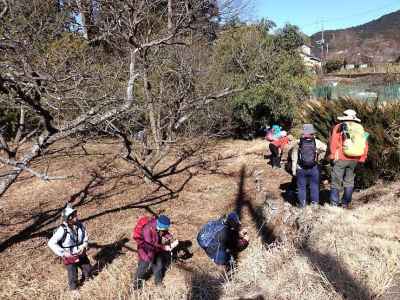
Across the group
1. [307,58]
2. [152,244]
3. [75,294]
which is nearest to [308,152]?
[152,244]

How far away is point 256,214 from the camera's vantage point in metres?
7.84

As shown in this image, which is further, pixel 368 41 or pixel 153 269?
pixel 368 41

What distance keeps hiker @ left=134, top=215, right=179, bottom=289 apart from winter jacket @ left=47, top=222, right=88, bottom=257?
A: 27.4 inches

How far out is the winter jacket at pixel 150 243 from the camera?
5301 millimetres

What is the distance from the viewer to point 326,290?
3.77 metres

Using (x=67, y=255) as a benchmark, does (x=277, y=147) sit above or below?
below

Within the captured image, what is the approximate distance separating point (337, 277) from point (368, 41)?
89.8 m

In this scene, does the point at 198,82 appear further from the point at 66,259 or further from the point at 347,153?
the point at 66,259

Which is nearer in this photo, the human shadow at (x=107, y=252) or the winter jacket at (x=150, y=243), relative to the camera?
the winter jacket at (x=150, y=243)

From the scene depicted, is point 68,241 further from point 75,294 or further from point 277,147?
point 277,147

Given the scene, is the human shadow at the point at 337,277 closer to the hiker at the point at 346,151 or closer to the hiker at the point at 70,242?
the hiker at the point at 346,151

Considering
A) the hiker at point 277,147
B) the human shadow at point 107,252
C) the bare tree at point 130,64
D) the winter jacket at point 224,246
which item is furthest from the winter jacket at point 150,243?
the hiker at point 277,147

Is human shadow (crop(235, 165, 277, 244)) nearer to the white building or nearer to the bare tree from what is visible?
the bare tree

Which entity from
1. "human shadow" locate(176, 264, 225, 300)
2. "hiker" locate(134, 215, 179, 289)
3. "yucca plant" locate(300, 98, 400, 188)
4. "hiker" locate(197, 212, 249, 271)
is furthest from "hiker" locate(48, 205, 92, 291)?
"yucca plant" locate(300, 98, 400, 188)
